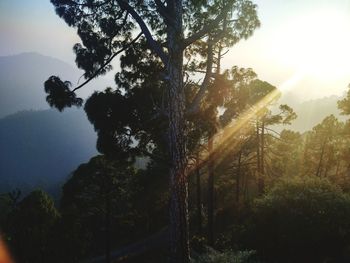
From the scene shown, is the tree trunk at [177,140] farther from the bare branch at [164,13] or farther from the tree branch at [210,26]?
the tree branch at [210,26]

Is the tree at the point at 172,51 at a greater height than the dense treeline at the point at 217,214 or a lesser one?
greater

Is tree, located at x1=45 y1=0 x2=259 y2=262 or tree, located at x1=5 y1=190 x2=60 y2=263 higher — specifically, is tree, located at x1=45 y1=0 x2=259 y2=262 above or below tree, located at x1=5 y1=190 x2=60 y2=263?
above

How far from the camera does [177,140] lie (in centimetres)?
1090

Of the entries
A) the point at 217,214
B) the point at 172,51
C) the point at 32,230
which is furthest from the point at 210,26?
the point at 217,214

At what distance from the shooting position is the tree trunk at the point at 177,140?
421 inches

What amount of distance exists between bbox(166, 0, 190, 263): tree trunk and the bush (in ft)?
24.1

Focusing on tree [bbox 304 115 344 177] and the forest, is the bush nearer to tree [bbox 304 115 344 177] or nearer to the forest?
the forest

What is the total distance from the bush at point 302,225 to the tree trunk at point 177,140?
24.1ft

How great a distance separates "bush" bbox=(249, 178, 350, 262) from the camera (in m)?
16.9

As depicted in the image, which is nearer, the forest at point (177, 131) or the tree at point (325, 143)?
the forest at point (177, 131)

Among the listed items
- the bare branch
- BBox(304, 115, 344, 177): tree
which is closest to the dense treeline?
BBox(304, 115, 344, 177): tree

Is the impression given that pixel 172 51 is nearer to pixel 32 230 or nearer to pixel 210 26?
pixel 210 26

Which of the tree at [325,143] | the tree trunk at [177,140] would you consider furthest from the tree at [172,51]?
the tree at [325,143]

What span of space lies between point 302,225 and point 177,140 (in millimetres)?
9460
